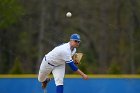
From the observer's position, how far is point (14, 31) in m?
29.3

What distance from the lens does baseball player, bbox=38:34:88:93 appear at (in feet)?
34.7

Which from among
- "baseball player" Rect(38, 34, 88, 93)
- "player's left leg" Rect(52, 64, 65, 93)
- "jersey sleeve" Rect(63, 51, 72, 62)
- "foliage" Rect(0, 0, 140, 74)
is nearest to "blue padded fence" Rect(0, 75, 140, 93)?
"baseball player" Rect(38, 34, 88, 93)

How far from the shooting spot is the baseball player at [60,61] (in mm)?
10570

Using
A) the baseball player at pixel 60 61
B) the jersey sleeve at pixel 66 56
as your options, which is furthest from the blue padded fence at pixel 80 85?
the jersey sleeve at pixel 66 56

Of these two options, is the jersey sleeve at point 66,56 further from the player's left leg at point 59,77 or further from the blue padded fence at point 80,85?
the blue padded fence at point 80,85

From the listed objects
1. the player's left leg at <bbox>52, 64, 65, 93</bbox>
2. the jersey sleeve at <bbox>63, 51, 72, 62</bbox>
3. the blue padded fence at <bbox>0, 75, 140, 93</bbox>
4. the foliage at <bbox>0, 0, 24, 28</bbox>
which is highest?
the foliage at <bbox>0, 0, 24, 28</bbox>

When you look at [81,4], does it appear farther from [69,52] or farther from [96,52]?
[69,52]

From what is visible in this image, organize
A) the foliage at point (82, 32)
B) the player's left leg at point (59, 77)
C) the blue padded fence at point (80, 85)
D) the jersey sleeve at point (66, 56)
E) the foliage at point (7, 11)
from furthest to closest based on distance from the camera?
1. the foliage at point (82, 32)
2. the foliage at point (7, 11)
3. the blue padded fence at point (80, 85)
4. the player's left leg at point (59, 77)
5. the jersey sleeve at point (66, 56)

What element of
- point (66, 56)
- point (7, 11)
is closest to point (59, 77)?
point (66, 56)

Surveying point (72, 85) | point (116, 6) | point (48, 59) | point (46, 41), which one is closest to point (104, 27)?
point (116, 6)

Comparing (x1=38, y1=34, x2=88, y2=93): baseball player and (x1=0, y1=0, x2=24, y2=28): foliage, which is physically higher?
(x1=0, y1=0, x2=24, y2=28): foliage

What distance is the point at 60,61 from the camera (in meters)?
10.9

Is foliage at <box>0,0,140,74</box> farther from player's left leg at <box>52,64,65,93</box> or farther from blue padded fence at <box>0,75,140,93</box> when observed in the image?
player's left leg at <box>52,64,65,93</box>

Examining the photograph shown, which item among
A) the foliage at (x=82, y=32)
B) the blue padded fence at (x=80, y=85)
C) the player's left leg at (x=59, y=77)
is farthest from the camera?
the foliage at (x=82, y=32)
